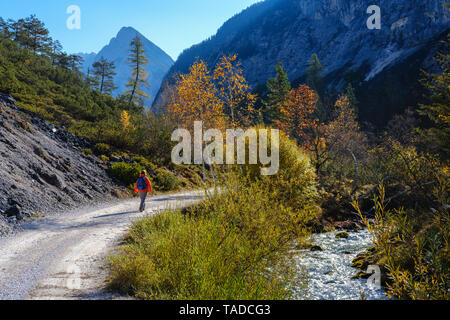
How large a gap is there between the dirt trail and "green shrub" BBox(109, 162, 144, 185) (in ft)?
22.0

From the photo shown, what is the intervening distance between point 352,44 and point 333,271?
97846 mm

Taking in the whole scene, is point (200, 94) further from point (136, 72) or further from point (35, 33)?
point (35, 33)

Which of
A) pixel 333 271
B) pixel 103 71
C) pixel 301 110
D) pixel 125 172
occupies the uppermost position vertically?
pixel 103 71

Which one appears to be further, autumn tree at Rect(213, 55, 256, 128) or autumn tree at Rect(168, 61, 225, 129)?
autumn tree at Rect(213, 55, 256, 128)

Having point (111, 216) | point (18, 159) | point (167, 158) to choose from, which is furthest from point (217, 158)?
point (167, 158)

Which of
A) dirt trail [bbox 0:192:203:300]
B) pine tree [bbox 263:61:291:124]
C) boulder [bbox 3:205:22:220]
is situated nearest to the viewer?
dirt trail [bbox 0:192:203:300]

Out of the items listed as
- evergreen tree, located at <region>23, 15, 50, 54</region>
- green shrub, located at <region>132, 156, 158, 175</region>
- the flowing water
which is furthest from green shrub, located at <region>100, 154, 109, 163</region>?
evergreen tree, located at <region>23, 15, 50, 54</region>

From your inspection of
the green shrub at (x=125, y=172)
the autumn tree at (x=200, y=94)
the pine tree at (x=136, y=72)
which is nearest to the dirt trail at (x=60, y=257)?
the green shrub at (x=125, y=172)

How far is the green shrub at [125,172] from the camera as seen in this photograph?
16672mm

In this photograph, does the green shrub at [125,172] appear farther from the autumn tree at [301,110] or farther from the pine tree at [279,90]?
the pine tree at [279,90]

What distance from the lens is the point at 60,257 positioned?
19.4ft

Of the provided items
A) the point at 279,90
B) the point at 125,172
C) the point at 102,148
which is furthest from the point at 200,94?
the point at 279,90

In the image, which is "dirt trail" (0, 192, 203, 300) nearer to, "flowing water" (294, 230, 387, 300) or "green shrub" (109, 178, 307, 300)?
"green shrub" (109, 178, 307, 300)

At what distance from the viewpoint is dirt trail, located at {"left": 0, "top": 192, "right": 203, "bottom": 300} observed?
441cm
